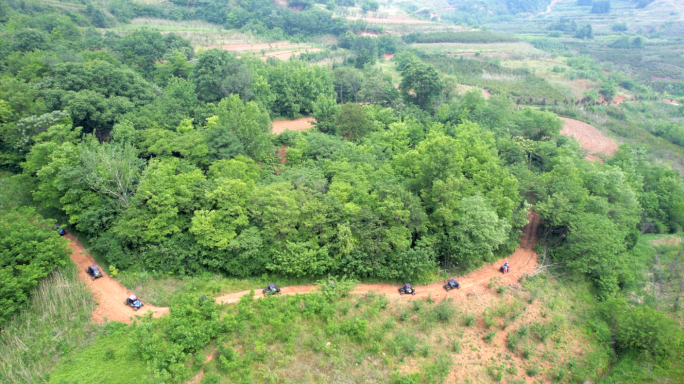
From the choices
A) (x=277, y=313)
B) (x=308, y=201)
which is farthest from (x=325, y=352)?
(x=308, y=201)

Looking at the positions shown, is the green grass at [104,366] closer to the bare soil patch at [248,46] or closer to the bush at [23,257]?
the bush at [23,257]

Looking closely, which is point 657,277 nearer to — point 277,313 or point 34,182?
point 277,313

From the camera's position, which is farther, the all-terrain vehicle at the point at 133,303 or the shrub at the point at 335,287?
the shrub at the point at 335,287

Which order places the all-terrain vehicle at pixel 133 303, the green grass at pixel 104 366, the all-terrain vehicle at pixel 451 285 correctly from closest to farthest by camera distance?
the green grass at pixel 104 366, the all-terrain vehicle at pixel 133 303, the all-terrain vehicle at pixel 451 285

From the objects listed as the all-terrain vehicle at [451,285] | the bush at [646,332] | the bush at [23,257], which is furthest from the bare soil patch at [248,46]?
the bush at [646,332]

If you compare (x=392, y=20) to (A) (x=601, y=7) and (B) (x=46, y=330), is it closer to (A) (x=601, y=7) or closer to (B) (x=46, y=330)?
(A) (x=601, y=7)

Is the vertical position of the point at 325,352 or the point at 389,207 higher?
the point at 389,207

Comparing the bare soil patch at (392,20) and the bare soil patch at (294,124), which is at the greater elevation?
the bare soil patch at (392,20)

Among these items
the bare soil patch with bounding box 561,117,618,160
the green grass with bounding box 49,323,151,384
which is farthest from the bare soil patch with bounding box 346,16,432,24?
the green grass with bounding box 49,323,151,384
